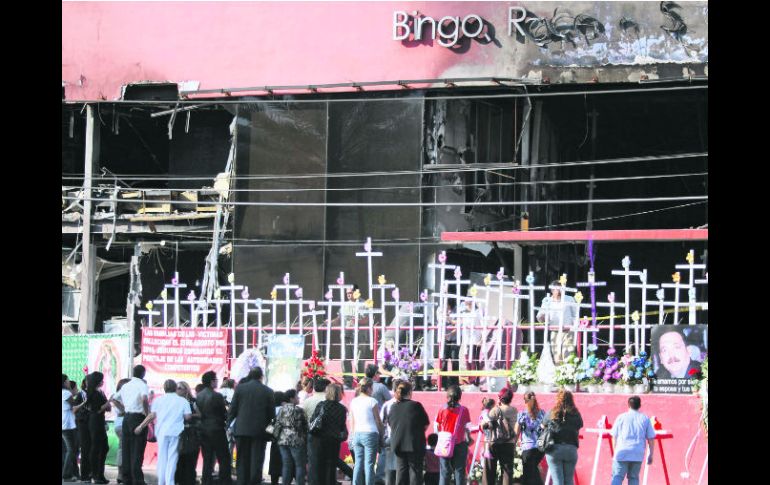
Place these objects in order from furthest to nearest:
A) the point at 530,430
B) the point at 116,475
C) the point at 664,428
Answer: the point at 116,475
the point at 664,428
the point at 530,430

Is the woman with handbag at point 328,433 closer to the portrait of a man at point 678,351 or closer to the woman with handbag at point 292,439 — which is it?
the woman with handbag at point 292,439

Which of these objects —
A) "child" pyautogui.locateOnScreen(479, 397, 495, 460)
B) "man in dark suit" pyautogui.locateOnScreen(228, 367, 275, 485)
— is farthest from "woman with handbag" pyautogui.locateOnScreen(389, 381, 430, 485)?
"man in dark suit" pyautogui.locateOnScreen(228, 367, 275, 485)

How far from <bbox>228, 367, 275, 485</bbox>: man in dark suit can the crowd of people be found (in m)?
0.01

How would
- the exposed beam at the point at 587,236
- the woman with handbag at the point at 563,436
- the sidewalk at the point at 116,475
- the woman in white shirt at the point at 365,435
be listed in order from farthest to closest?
the exposed beam at the point at 587,236, the sidewalk at the point at 116,475, the woman in white shirt at the point at 365,435, the woman with handbag at the point at 563,436

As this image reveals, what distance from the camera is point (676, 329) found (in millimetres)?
18672

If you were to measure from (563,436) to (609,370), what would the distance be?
10.8ft

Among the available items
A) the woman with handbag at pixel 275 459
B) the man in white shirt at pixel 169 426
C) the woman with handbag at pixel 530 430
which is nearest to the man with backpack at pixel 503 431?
the woman with handbag at pixel 530 430

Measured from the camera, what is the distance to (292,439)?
58.1 feet

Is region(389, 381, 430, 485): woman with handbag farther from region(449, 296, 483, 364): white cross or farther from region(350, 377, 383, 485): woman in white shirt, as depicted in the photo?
region(449, 296, 483, 364): white cross

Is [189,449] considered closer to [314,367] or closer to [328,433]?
[328,433]

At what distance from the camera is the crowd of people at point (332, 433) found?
1633 centimetres

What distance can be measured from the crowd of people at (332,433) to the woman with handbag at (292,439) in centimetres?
1

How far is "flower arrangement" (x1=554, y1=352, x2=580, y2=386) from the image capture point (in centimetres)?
1941

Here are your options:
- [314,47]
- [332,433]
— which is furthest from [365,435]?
[314,47]
